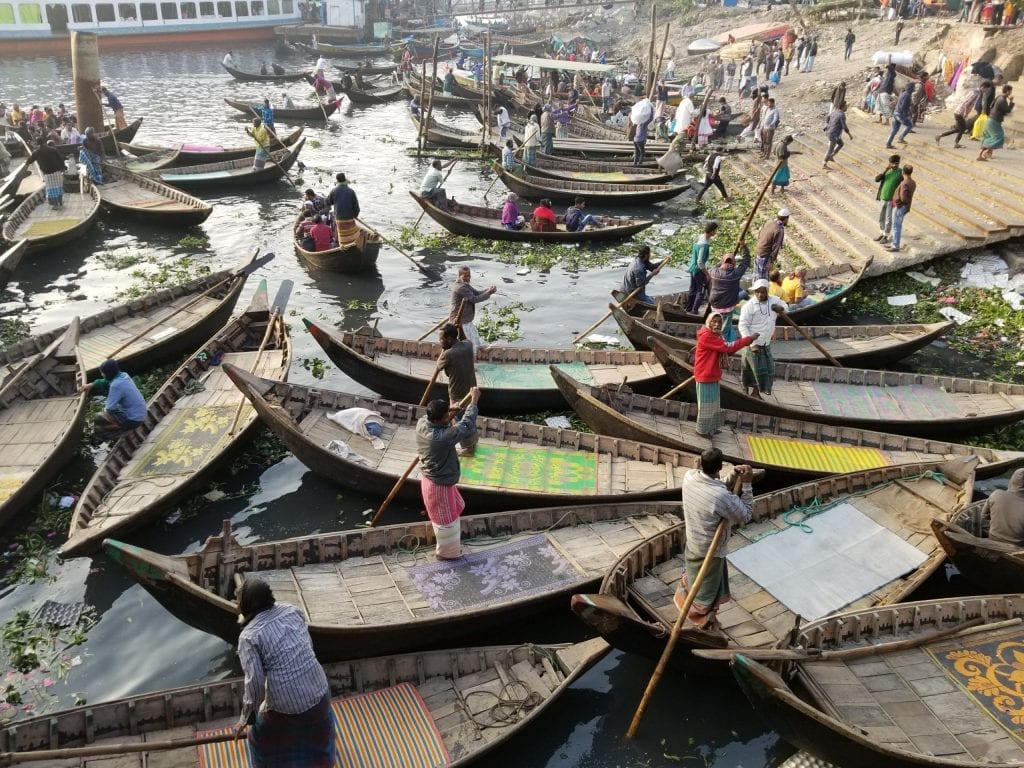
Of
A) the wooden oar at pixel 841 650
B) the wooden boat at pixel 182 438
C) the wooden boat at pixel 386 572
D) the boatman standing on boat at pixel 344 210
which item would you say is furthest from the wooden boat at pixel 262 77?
the wooden oar at pixel 841 650

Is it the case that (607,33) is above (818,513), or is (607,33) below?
above

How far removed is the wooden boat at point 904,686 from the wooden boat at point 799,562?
36 centimetres

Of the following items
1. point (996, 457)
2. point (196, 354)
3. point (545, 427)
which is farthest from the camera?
point (196, 354)

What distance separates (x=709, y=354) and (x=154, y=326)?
365 inches

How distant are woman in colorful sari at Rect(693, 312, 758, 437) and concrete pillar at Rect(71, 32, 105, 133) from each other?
25.8 meters

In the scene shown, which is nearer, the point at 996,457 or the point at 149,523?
the point at 149,523

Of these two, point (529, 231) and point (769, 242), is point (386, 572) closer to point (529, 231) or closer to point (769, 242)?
point (769, 242)

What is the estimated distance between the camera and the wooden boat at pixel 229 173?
24.4 m

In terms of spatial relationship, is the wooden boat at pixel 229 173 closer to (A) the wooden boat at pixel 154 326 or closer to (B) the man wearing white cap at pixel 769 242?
(A) the wooden boat at pixel 154 326

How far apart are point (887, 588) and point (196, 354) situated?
35.2 feet

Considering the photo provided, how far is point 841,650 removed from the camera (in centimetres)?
727

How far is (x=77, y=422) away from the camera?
10.8 meters

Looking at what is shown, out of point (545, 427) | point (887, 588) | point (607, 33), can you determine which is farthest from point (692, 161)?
point (607, 33)

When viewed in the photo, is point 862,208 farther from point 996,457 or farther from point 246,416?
point 246,416
